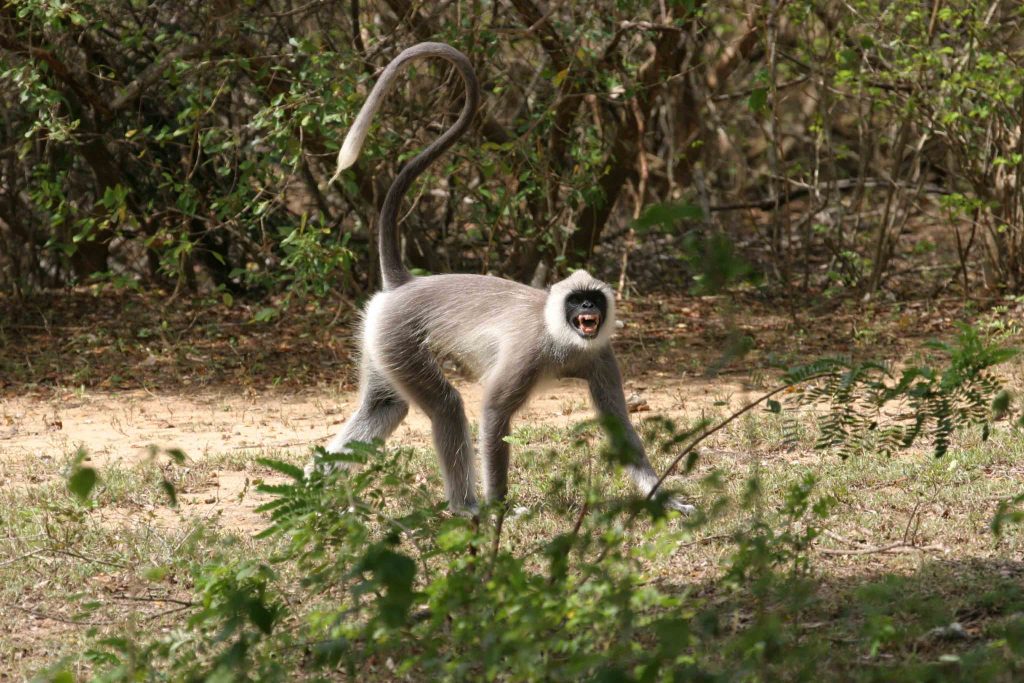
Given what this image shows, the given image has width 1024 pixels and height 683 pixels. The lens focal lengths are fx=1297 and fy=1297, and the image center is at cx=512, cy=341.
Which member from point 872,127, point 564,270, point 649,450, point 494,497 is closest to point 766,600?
point 494,497

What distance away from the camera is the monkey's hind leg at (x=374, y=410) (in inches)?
235

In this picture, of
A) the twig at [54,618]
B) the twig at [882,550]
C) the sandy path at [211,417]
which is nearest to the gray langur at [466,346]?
the twig at [882,550]

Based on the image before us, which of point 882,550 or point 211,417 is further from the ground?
point 211,417

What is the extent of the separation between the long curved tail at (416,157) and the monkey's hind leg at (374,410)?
444 mm

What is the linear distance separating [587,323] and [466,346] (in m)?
0.65

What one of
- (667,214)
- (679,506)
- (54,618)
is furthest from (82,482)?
(679,506)

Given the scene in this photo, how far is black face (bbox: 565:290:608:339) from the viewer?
5300 mm

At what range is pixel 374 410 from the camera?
238 inches

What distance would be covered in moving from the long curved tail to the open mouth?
1082 mm

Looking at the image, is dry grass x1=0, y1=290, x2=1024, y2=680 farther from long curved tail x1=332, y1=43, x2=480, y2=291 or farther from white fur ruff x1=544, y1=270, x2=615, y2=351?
long curved tail x1=332, y1=43, x2=480, y2=291

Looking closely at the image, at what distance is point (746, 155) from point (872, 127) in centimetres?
326

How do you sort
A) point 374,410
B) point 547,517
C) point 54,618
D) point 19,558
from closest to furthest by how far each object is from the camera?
point 54,618 → point 19,558 → point 547,517 → point 374,410

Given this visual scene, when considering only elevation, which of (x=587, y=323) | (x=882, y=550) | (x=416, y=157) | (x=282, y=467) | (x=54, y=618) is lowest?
(x=882, y=550)

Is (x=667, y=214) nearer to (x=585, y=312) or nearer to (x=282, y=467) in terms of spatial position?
(x=282, y=467)
